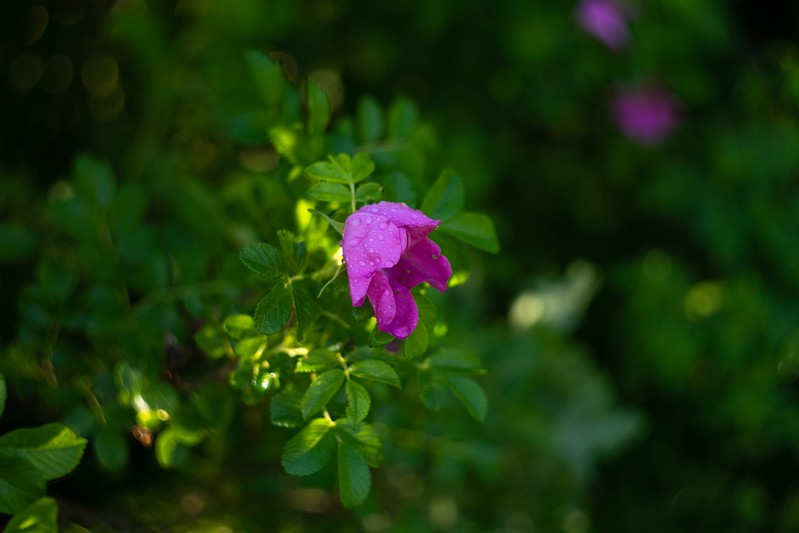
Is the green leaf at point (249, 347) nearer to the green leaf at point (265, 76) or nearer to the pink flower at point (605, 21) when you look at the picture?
the green leaf at point (265, 76)

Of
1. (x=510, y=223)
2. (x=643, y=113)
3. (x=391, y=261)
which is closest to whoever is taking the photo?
(x=391, y=261)

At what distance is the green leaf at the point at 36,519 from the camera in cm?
90

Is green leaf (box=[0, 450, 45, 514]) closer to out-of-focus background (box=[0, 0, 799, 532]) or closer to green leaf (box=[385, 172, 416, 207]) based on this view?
out-of-focus background (box=[0, 0, 799, 532])

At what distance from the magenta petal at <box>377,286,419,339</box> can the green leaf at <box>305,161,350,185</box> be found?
13 centimetres

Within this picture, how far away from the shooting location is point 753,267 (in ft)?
8.27

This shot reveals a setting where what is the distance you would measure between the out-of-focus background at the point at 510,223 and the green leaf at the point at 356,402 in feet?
1.46

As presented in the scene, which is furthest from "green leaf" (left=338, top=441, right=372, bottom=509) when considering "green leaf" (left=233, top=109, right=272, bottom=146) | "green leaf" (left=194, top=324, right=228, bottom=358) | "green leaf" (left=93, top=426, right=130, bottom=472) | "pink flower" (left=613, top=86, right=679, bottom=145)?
"pink flower" (left=613, top=86, right=679, bottom=145)

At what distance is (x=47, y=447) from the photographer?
0.92m

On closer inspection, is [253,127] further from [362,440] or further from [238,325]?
[362,440]

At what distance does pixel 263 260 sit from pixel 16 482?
0.35m

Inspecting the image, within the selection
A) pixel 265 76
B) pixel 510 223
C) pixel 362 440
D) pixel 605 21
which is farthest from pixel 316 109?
pixel 510 223

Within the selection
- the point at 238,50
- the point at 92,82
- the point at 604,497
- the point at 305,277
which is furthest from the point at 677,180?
the point at 305,277

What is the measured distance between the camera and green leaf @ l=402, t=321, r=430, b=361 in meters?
0.89

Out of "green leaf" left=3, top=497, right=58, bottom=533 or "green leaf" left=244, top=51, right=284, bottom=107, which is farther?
"green leaf" left=244, top=51, right=284, bottom=107
